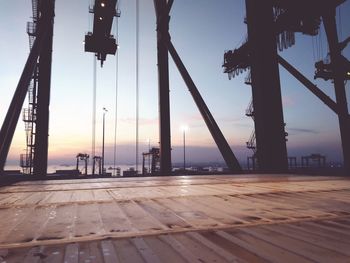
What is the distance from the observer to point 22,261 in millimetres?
1688

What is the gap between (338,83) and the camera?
1355cm

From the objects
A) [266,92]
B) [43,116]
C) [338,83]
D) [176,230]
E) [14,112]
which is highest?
[338,83]

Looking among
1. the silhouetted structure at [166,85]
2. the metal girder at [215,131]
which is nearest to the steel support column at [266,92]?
the metal girder at [215,131]

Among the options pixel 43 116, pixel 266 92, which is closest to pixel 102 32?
pixel 43 116

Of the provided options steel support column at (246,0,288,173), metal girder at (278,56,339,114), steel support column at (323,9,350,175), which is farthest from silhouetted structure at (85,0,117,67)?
steel support column at (323,9,350,175)

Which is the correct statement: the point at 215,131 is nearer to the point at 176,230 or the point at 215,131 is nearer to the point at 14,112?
the point at 14,112

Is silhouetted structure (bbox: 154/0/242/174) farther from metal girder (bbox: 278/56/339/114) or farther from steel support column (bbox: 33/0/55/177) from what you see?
steel support column (bbox: 33/0/55/177)

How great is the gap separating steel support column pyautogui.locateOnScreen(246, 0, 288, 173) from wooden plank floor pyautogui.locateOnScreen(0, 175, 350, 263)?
5.27 metres

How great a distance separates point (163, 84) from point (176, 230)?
10.7m

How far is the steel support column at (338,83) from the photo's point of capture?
36.4 ft

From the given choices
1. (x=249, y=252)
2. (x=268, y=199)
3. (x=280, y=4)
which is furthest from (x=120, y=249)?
(x=280, y=4)

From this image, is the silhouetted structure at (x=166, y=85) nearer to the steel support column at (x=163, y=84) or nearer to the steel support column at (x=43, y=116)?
the steel support column at (x=163, y=84)

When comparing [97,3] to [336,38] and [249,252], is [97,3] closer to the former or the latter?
[336,38]

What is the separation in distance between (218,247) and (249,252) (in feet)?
0.70
